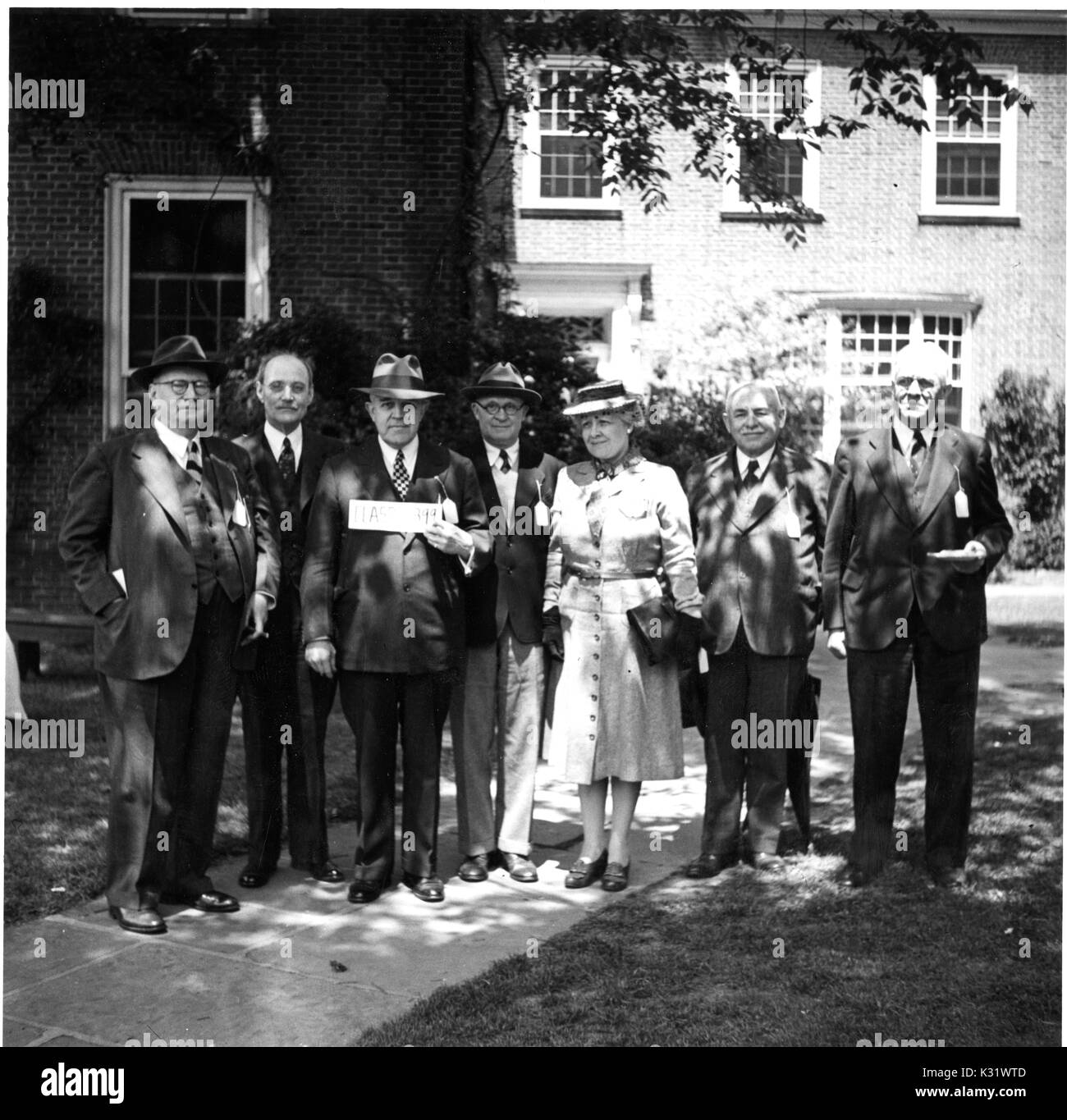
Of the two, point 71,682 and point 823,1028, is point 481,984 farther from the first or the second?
point 71,682

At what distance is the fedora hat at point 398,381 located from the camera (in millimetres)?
5883

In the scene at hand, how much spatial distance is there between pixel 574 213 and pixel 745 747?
1028 cm

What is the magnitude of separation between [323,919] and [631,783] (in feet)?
4.55

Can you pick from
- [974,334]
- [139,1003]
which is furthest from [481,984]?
[974,334]

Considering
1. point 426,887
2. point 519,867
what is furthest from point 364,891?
point 519,867

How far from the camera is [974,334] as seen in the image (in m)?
16.2

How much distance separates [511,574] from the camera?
6137 millimetres

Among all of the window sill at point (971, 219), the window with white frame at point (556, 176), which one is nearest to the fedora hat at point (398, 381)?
the window with white frame at point (556, 176)

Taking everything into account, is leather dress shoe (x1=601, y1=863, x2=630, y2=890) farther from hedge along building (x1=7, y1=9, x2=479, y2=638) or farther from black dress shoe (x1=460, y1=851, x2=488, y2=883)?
hedge along building (x1=7, y1=9, x2=479, y2=638)

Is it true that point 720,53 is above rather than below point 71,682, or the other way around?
above

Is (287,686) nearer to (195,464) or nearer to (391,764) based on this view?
(391,764)

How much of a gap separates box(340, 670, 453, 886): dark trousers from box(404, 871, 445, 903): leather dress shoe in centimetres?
2

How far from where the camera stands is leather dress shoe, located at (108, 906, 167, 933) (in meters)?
5.37

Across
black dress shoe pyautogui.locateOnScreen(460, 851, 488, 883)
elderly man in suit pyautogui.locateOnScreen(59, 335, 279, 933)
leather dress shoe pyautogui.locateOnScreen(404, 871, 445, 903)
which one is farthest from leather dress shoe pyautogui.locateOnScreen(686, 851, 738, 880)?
elderly man in suit pyautogui.locateOnScreen(59, 335, 279, 933)
